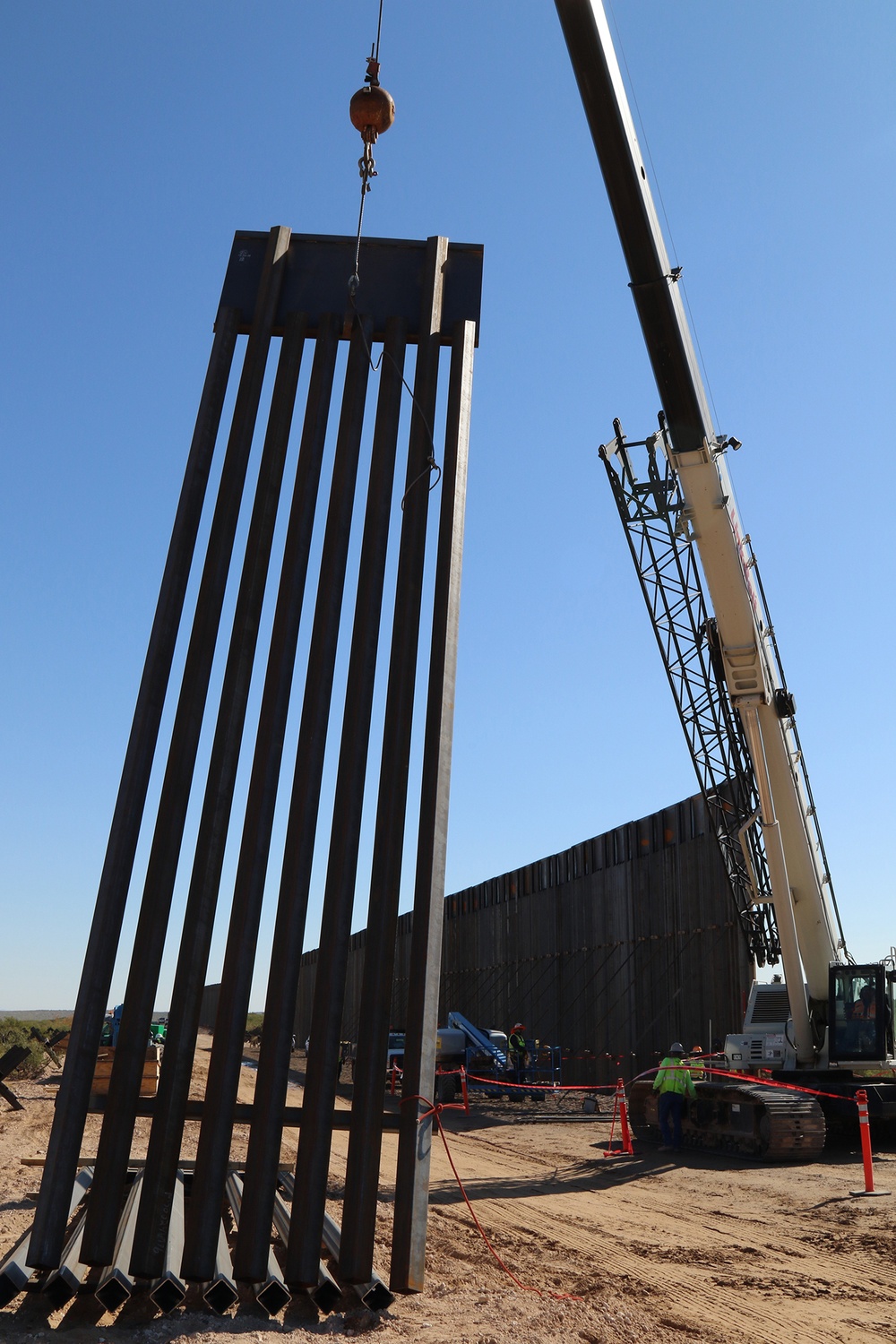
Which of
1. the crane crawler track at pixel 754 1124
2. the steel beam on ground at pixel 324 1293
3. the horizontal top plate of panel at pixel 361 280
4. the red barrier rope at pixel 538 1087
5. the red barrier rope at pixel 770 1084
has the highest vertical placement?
the horizontal top plate of panel at pixel 361 280

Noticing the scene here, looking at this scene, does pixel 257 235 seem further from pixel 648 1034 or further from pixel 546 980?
pixel 546 980

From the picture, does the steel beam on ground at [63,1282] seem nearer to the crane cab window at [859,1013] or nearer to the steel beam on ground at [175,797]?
the steel beam on ground at [175,797]

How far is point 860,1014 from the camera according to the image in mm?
16953

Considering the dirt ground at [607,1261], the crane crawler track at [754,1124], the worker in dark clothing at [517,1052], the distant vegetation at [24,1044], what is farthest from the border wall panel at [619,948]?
the distant vegetation at [24,1044]

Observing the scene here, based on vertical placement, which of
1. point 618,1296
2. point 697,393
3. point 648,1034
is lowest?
point 618,1296

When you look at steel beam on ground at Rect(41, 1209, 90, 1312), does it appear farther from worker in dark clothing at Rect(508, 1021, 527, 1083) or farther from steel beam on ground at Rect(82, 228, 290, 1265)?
worker in dark clothing at Rect(508, 1021, 527, 1083)

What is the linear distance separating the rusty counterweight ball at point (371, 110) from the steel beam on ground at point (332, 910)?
206cm

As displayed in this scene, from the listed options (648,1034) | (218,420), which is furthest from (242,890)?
→ (648,1034)

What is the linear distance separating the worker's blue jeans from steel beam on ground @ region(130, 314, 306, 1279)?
520 inches

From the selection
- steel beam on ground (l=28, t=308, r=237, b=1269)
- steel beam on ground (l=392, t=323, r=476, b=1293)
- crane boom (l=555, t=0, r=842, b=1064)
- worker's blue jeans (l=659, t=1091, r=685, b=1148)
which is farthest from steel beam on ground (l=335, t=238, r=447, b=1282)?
worker's blue jeans (l=659, t=1091, r=685, b=1148)

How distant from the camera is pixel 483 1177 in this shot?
13.5 meters

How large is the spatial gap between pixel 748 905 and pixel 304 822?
17.3m

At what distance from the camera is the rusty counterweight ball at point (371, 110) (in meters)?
7.74

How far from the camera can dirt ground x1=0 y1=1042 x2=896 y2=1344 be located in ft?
18.5
